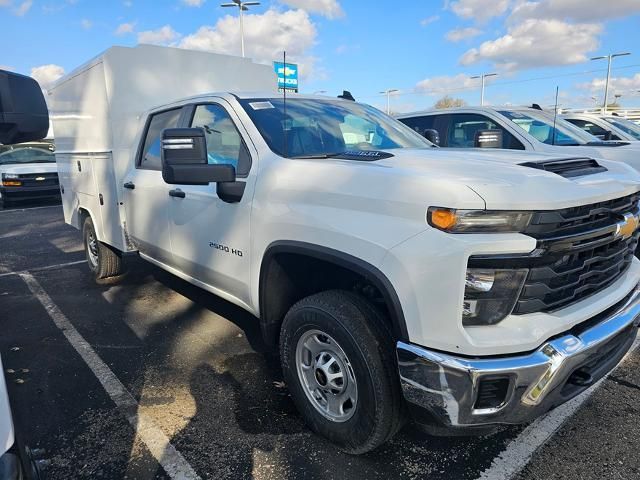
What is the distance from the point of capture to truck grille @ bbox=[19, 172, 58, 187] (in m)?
13.1

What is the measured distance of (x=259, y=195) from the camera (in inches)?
113

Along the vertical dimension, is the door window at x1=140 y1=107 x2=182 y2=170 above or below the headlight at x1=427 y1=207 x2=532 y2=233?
above

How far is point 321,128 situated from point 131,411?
2272 mm

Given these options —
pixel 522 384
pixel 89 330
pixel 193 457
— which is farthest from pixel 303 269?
pixel 89 330

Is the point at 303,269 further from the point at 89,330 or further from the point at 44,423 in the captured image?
the point at 89,330

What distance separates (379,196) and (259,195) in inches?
36.9

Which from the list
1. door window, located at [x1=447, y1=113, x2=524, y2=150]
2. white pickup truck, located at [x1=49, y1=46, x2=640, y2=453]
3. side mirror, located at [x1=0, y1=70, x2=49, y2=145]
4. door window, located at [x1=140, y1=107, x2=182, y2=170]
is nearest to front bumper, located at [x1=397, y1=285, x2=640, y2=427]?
white pickup truck, located at [x1=49, y1=46, x2=640, y2=453]

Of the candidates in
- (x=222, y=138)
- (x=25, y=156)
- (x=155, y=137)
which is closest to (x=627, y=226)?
(x=222, y=138)

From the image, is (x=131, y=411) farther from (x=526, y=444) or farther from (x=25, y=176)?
(x=25, y=176)

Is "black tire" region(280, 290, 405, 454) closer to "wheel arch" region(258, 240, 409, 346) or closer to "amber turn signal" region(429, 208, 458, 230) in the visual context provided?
"wheel arch" region(258, 240, 409, 346)

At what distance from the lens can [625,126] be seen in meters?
9.14

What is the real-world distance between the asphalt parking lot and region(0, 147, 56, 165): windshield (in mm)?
11140

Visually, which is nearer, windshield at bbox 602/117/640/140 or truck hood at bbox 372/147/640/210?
truck hood at bbox 372/147/640/210

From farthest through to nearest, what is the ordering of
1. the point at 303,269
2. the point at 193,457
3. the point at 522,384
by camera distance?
the point at 303,269, the point at 193,457, the point at 522,384
